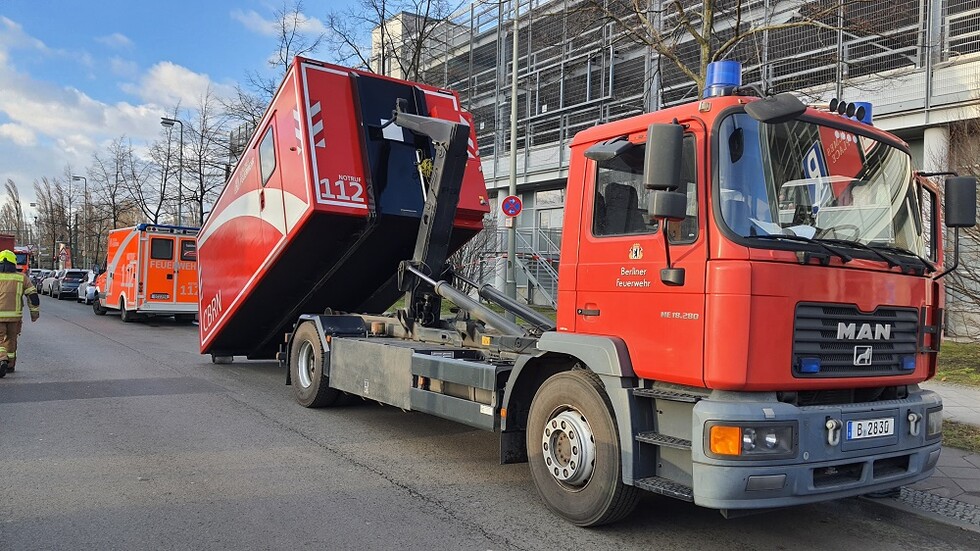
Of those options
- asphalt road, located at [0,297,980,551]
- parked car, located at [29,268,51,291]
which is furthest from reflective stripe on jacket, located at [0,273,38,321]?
parked car, located at [29,268,51,291]

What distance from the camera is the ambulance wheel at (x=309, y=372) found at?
8070 millimetres

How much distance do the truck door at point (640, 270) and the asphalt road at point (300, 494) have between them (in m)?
1.25

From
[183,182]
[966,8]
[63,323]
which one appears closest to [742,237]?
[966,8]

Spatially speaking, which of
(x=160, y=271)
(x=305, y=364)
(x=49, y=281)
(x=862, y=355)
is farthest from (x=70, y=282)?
(x=862, y=355)

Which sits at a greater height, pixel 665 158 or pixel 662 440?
pixel 665 158

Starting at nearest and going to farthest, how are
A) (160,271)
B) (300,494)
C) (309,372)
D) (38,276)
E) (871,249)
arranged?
(871,249) → (300,494) → (309,372) → (160,271) → (38,276)

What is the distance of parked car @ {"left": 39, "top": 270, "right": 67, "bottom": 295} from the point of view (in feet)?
120

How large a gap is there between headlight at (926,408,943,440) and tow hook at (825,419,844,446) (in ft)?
3.21

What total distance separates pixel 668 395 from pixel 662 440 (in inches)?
10.0

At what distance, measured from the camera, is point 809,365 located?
3.96m

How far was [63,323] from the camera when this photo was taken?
19.7 m

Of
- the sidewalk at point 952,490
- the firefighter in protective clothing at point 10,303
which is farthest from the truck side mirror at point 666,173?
the firefighter in protective clothing at point 10,303

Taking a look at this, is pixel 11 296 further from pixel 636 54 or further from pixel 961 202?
pixel 636 54

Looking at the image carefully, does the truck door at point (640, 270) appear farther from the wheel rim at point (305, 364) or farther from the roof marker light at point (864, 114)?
the wheel rim at point (305, 364)
